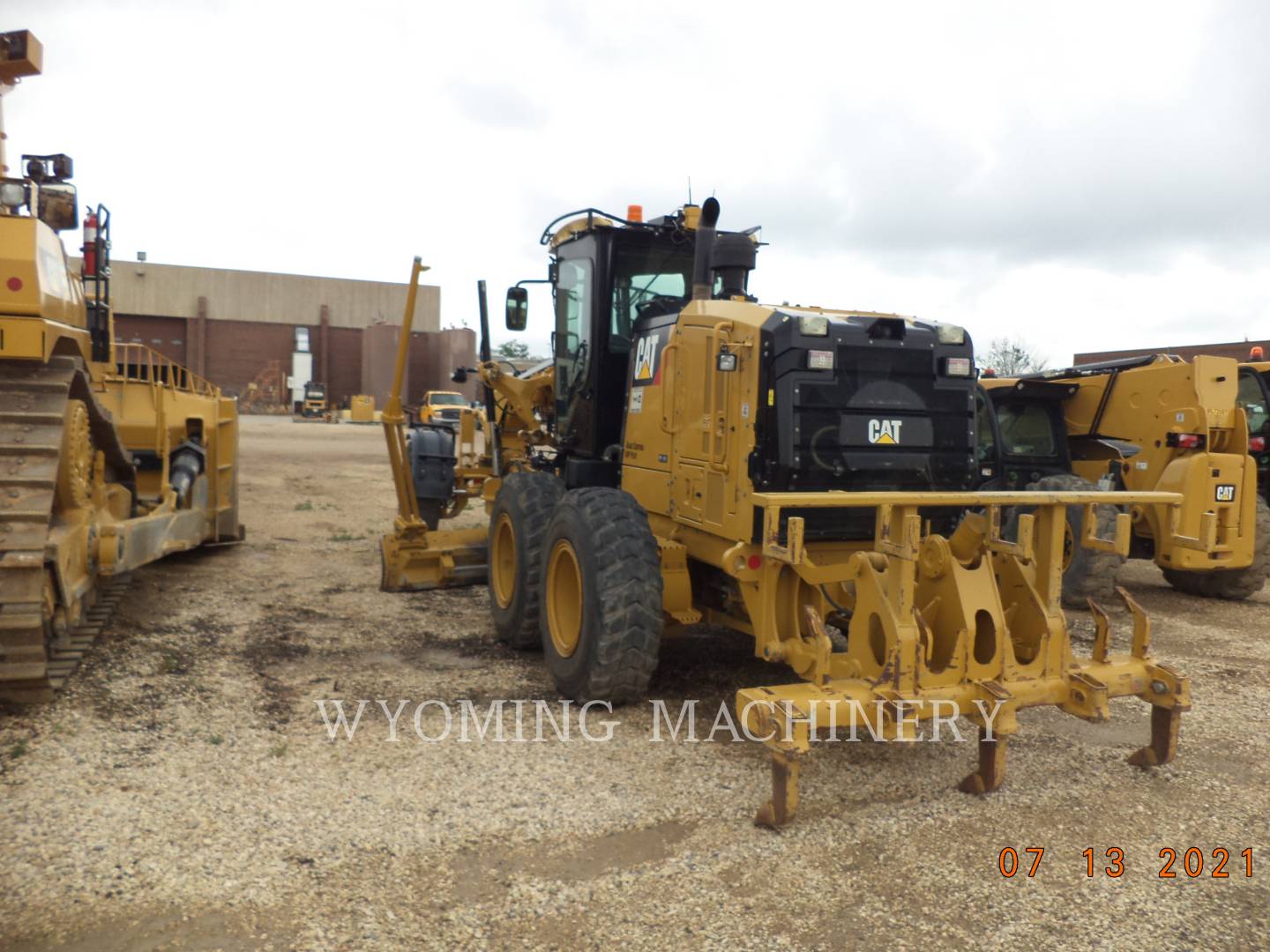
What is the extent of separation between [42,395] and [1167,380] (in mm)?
A: 8307

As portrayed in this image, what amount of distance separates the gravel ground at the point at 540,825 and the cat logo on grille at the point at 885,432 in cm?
145

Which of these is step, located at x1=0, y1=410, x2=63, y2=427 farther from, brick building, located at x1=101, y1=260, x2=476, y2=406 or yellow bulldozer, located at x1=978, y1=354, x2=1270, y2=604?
brick building, located at x1=101, y1=260, x2=476, y2=406

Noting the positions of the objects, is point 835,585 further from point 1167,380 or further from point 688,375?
point 1167,380

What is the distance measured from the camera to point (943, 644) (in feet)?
14.0

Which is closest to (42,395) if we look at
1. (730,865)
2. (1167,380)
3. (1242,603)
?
(730,865)

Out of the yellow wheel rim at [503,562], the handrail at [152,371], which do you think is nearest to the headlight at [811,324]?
the yellow wheel rim at [503,562]

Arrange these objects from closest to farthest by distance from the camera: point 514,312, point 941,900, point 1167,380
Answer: point 941,900 → point 514,312 → point 1167,380

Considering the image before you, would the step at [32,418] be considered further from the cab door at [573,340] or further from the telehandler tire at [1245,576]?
the telehandler tire at [1245,576]

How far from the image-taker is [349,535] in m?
10.8

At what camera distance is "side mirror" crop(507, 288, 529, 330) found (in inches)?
277

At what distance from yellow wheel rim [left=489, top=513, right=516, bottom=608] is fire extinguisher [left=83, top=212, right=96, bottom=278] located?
12.1ft

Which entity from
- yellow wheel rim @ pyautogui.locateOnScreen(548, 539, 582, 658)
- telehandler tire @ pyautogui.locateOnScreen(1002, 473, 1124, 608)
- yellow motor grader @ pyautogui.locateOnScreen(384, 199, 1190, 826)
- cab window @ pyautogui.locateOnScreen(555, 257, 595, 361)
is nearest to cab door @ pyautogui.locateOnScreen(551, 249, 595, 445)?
cab window @ pyautogui.locateOnScreen(555, 257, 595, 361)

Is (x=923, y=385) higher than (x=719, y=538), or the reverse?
(x=923, y=385)

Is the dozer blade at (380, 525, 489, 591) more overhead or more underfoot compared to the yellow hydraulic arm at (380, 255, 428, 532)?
more underfoot
